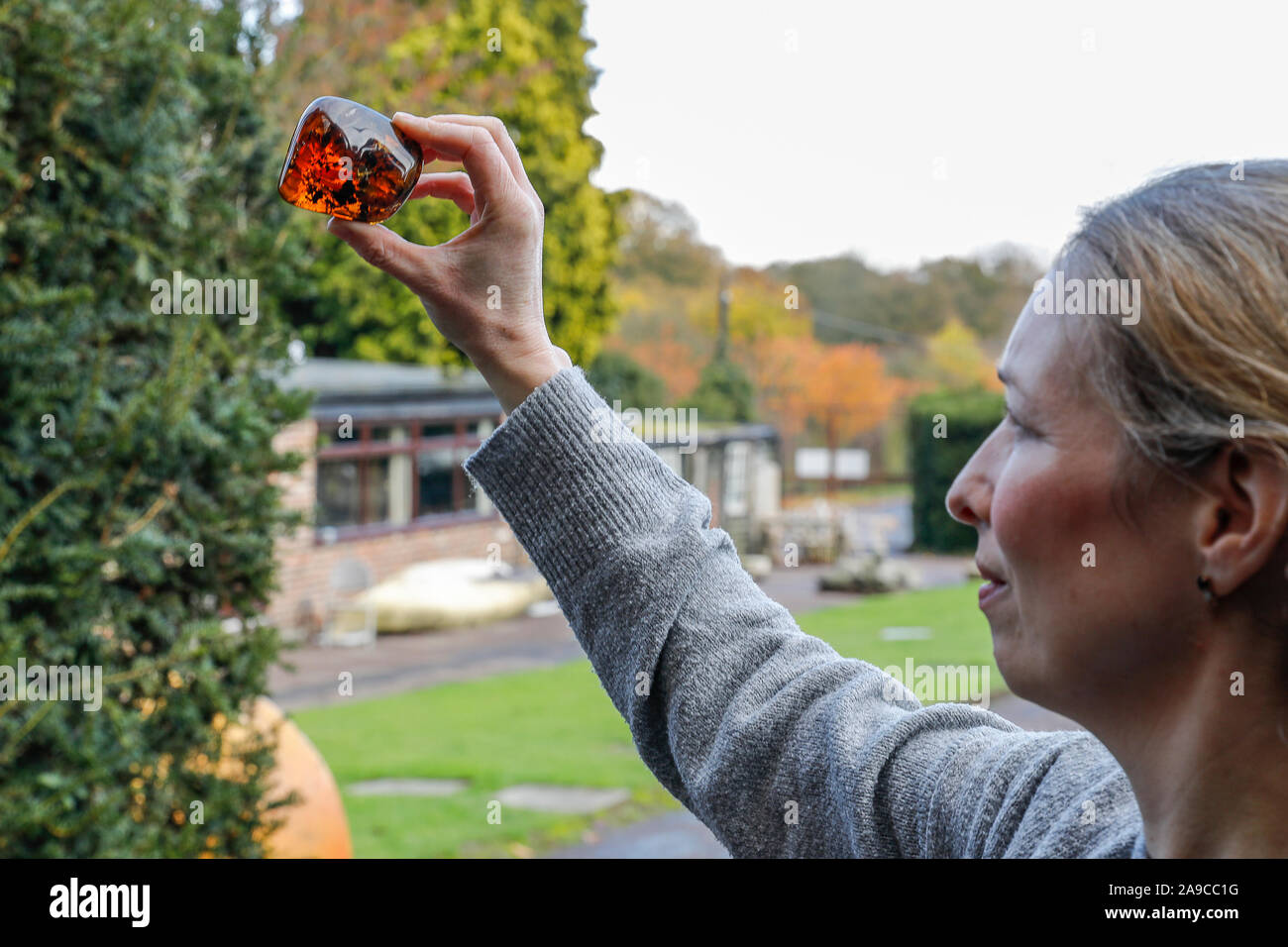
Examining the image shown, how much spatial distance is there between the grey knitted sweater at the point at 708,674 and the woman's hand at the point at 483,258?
0.06 m

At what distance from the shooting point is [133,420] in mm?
3188

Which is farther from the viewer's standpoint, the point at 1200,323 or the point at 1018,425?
the point at 1018,425

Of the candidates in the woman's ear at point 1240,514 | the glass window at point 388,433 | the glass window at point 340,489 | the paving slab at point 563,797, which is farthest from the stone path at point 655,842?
the glass window at point 388,433

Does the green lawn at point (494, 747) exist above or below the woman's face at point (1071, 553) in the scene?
below

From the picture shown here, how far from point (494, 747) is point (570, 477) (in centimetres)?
778

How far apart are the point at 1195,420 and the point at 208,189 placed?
3.33 m

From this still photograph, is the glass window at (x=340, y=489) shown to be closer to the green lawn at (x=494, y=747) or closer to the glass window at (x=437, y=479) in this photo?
the glass window at (x=437, y=479)

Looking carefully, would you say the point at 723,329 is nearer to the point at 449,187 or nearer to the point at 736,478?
the point at 736,478

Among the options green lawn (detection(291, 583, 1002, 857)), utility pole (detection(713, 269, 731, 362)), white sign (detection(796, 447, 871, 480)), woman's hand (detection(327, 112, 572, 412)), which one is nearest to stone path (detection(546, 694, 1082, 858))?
green lawn (detection(291, 583, 1002, 857))

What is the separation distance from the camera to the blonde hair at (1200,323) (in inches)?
33.5

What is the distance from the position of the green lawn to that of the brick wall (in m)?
2.55

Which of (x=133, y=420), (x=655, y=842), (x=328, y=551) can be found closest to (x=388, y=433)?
(x=328, y=551)

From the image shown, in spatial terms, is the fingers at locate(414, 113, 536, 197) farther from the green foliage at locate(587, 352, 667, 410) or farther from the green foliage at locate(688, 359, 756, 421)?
the green foliage at locate(688, 359, 756, 421)

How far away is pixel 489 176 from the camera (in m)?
1.23
